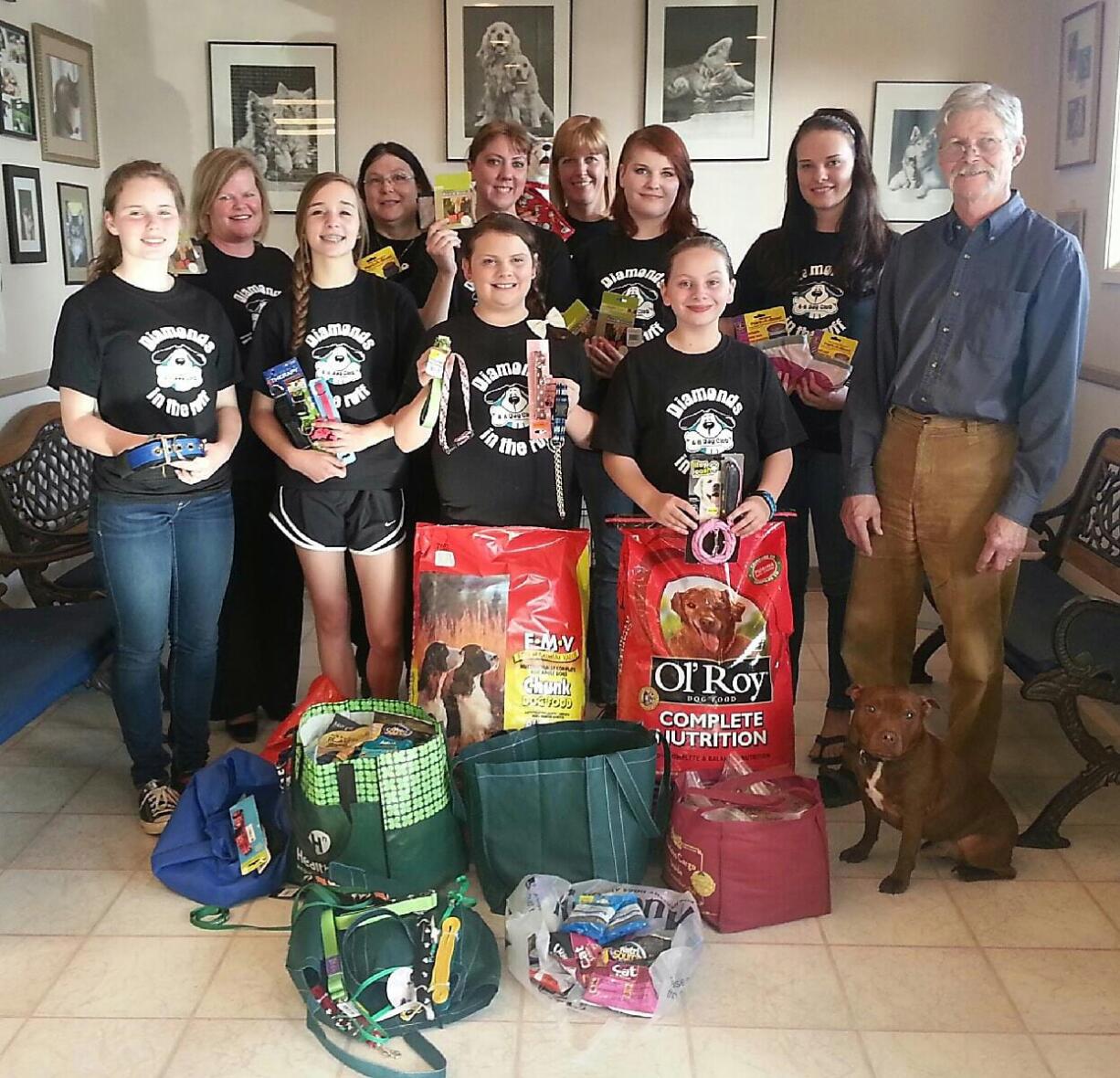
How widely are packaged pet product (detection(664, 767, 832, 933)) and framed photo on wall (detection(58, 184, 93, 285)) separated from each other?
2843 mm

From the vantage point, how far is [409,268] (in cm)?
300

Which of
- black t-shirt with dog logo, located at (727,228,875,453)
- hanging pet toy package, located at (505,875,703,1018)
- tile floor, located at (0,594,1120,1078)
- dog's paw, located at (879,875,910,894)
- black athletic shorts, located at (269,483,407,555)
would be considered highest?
black t-shirt with dog logo, located at (727,228,875,453)

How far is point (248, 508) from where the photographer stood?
2945mm

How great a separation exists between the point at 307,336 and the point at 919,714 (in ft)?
5.07

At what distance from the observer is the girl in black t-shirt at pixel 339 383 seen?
254cm

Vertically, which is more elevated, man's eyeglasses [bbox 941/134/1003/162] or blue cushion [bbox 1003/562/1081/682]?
man's eyeglasses [bbox 941/134/1003/162]

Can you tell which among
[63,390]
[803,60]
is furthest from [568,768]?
[803,60]

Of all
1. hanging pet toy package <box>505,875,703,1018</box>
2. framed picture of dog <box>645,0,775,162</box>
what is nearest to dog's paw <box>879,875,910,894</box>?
hanging pet toy package <box>505,875,703,1018</box>

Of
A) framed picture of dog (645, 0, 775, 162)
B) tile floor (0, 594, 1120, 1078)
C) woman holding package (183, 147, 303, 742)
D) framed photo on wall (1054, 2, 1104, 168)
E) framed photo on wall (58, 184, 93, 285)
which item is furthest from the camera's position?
framed picture of dog (645, 0, 775, 162)

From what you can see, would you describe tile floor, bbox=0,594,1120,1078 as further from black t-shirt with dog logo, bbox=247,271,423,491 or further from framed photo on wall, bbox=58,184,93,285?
framed photo on wall, bbox=58,184,93,285

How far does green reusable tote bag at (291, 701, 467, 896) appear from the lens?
2.26 m

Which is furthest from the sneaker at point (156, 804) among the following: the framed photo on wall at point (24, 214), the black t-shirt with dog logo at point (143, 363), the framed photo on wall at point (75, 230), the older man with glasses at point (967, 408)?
the framed photo on wall at point (75, 230)

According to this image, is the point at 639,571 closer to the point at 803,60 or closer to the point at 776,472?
the point at 776,472

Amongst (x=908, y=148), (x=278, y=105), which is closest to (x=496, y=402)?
(x=278, y=105)
